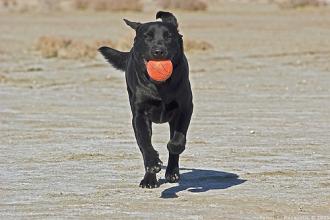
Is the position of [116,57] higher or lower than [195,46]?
higher

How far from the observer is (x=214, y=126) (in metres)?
14.9

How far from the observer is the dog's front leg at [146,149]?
920 centimetres

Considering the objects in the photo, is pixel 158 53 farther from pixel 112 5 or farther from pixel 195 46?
pixel 112 5

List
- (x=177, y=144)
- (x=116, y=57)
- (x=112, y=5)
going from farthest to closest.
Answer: (x=112, y=5), (x=116, y=57), (x=177, y=144)

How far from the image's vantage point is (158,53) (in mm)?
9086

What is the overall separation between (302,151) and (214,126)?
9.25ft

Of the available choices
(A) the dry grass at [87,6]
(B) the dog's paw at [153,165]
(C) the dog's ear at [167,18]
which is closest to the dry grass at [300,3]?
(A) the dry grass at [87,6]

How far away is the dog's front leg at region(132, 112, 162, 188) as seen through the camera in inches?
362

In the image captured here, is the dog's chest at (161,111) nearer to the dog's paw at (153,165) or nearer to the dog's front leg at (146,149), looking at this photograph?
the dog's front leg at (146,149)

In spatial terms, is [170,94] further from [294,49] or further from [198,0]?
[198,0]

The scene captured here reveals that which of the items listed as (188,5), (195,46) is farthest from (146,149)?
(188,5)

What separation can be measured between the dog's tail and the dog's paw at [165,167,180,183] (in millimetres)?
1786

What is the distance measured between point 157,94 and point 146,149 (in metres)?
0.49

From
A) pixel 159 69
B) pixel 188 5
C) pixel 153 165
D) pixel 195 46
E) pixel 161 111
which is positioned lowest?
pixel 188 5
